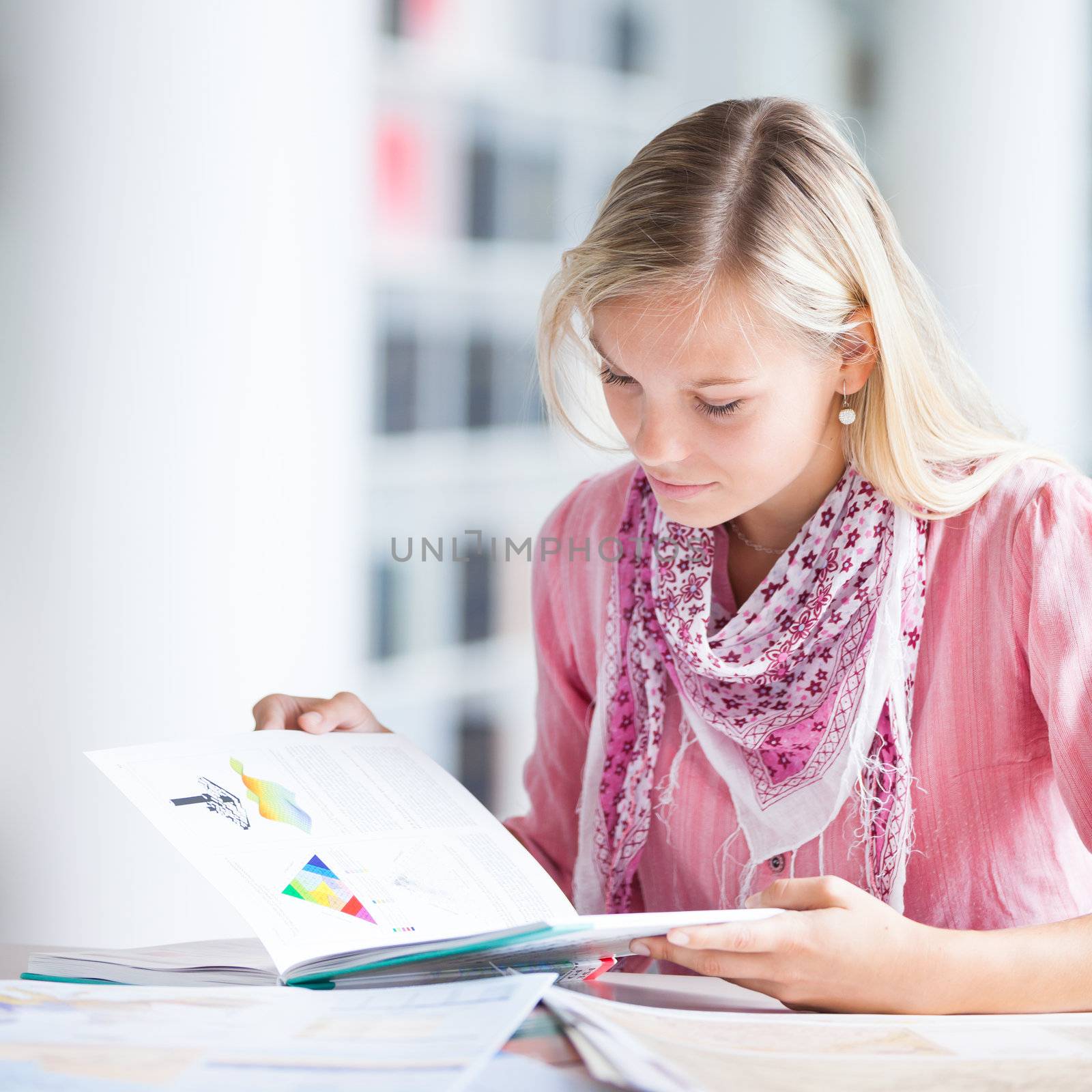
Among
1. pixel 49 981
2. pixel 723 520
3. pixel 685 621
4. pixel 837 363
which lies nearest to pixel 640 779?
pixel 685 621

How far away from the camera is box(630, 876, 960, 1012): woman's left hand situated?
68 cm

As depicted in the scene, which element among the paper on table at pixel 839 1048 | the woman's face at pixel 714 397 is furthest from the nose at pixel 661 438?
the paper on table at pixel 839 1048

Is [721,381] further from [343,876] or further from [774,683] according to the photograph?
[343,876]

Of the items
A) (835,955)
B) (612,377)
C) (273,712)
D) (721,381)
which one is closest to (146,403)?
(273,712)

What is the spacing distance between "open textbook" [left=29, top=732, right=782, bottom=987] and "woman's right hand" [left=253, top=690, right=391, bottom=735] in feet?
0.11

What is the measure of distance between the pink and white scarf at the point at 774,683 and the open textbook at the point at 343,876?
0.74 ft

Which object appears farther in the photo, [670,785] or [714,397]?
[670,785]

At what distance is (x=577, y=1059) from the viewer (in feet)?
1.88

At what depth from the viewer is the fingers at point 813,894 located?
0.70 metres

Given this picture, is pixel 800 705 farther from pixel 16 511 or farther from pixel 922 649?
pixel 16 511

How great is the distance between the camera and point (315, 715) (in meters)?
0.94

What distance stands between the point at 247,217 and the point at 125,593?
1.65ft

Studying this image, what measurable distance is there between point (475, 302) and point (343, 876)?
5.53ft

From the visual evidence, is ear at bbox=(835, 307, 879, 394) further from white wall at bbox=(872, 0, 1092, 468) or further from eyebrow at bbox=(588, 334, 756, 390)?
white wall at bbox=(872, 0, 1092, 468)
